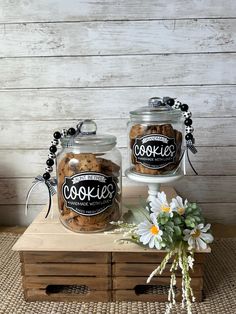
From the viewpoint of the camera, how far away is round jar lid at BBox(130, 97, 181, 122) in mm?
826

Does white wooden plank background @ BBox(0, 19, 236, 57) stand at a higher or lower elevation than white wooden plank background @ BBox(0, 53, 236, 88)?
higher

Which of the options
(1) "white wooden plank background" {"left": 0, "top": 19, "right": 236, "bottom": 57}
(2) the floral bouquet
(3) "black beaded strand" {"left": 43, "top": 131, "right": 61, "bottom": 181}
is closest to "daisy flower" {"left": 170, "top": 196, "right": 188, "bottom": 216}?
A: (2) the floral bouquet

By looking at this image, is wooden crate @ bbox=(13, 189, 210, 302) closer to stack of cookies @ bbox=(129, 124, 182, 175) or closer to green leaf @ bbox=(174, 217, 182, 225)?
green leaf @ bbox=(174, 217, 182, 225)

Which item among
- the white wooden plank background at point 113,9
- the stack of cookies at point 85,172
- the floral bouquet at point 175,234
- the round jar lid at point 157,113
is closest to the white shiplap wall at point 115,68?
the white wooden plank background at point 113,9

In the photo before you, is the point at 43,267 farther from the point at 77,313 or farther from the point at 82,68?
the point at 82,68

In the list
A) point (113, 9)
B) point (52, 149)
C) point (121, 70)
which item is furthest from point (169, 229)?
point (113, 9)

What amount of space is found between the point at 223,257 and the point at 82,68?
2.46 ft

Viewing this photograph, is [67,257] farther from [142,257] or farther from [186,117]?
[186,117]

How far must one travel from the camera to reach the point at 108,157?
32.9 inches

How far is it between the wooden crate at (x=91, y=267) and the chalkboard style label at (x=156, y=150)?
197 millimetres

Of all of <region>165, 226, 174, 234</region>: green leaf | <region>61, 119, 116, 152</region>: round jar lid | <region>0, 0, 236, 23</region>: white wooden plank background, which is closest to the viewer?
<region>165, 226, 174, 234</region>: green leaf

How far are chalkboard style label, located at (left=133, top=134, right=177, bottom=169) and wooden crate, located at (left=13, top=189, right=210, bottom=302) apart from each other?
7.7 inches

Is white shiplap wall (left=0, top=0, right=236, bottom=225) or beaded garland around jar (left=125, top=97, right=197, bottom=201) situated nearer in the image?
beaded garland around jar (left=125, top=97, right=197, bottom=201)

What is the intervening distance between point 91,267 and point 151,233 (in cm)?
16
